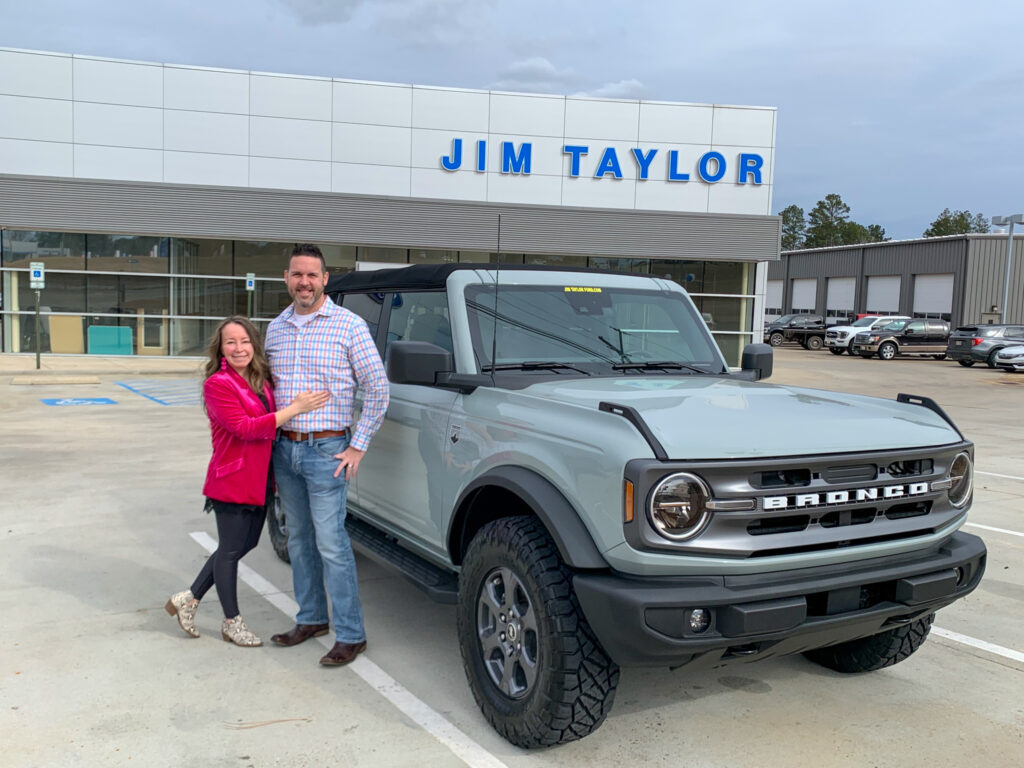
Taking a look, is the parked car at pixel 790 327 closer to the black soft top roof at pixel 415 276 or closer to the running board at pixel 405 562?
the black soft top roof at pixel 415 276

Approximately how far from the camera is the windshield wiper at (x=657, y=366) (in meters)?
4.43

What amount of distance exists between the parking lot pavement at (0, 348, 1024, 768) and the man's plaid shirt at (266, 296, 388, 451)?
1.20 metres

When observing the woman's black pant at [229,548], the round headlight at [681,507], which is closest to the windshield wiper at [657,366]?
the round headlight at [681,507]

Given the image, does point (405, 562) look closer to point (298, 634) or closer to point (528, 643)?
point (298, 634)

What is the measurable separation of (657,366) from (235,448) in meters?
2.18

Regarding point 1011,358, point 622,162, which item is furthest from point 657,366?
point 1011,358

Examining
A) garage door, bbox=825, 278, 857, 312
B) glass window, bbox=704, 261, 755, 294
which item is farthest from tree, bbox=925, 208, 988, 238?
glass window, bbox=704, 261, 755, 294

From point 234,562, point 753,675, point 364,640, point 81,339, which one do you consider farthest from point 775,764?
point 81,339

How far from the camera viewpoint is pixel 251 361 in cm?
414

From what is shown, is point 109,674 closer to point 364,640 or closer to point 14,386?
point 364,640

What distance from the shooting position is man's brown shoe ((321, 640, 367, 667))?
4185mm

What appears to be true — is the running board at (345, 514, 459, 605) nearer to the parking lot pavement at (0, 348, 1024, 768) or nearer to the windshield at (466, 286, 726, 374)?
the parking lot pavement at (0, 348, 1024, 768)

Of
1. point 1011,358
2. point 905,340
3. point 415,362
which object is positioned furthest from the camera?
point 905,340

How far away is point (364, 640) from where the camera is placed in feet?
14.1
